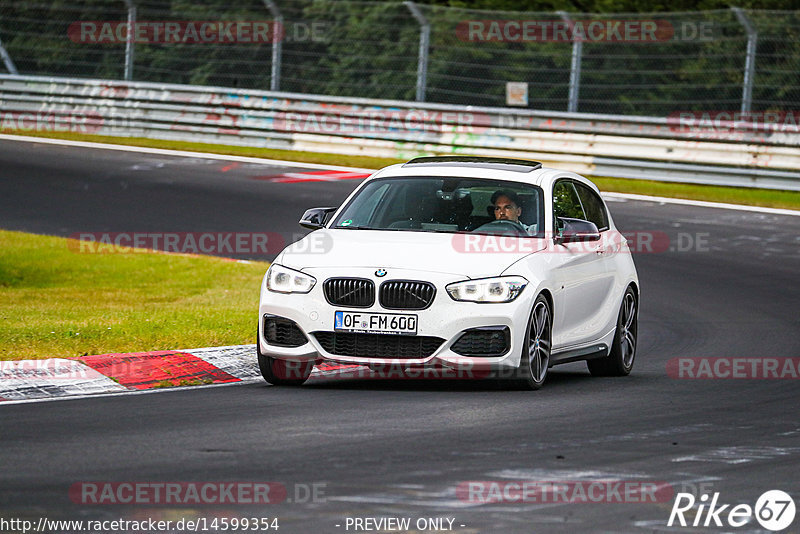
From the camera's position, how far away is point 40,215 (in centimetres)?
2092

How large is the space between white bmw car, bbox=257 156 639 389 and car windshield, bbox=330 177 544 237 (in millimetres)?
11

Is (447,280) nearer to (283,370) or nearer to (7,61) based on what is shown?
(283,370)

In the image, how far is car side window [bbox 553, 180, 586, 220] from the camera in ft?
36.9

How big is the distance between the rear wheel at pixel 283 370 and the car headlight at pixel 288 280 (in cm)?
45

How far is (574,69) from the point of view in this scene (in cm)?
2562

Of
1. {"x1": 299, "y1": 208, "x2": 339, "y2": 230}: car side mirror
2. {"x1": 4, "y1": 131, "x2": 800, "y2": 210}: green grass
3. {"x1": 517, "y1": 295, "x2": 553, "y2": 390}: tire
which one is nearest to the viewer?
{"x1": 517, "y1": 295, "x2": 553, "y2": 390}: tire

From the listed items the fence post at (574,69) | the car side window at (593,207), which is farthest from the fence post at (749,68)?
the car side window at (593,207)

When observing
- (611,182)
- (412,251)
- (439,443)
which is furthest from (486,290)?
(611,182)

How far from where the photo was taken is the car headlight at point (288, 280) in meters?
9.83

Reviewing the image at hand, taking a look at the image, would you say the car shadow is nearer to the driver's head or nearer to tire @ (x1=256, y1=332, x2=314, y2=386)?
tire @ (x1=256, y1=332, x2=314, y2=386)

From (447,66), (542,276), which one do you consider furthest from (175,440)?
(447,66)

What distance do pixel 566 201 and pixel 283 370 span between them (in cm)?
266

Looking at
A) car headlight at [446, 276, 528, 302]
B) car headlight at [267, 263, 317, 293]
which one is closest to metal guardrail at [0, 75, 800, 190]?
car headlight at [446, 276, 528, 302]

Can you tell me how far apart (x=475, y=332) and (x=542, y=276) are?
27.9 inches
